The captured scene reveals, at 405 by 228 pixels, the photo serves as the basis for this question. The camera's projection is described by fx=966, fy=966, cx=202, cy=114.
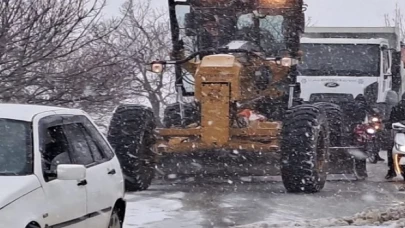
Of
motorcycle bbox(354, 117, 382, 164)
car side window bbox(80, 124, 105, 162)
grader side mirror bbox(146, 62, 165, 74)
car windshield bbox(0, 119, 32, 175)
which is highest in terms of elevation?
car windshield bbox(0, 119, 32, 175)

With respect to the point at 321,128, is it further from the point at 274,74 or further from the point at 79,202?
the point at 79,202

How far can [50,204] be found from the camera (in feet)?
23.2

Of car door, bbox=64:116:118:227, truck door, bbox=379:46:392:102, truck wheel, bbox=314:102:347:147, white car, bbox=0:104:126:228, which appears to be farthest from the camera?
truck door, bbox=379:46:392:102

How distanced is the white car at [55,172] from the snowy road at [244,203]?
2.43 meters

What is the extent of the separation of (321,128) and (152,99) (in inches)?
761

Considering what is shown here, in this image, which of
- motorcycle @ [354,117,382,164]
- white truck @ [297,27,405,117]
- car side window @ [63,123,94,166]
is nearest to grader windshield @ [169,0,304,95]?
motorcycle @ [354,117,382,164]

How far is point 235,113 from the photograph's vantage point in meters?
14.8

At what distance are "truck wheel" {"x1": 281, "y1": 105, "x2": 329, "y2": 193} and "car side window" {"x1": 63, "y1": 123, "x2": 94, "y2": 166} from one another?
6.03 m

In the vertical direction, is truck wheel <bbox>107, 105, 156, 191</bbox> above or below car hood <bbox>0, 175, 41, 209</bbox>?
below

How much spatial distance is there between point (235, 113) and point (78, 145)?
675 centimetres

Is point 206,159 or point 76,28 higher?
point 76,28

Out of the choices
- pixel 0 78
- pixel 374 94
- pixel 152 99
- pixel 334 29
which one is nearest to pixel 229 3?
pixel 0 78

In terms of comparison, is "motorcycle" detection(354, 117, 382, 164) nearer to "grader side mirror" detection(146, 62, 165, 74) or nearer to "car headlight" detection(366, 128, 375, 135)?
"car headlight" detection(366, 128, 375, 135)

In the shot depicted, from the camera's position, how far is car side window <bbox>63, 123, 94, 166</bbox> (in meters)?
8.05
